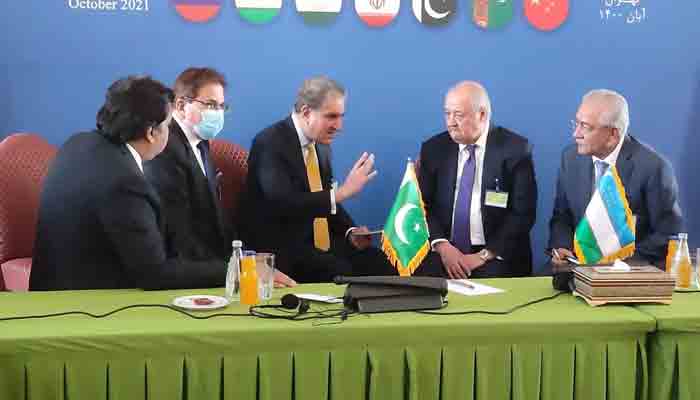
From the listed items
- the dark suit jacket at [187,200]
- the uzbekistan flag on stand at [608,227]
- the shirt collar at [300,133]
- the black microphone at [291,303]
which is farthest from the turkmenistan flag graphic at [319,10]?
the black microphone at [291,303]

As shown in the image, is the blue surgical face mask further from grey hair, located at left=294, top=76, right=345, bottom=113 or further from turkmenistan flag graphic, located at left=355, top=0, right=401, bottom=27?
turkmenistan flag graphic, located at left=355, top=0, right=401, bottom=27

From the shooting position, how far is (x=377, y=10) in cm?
427

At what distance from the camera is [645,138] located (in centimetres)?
459

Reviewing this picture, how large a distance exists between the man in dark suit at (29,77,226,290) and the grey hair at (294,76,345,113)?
3.90 ft

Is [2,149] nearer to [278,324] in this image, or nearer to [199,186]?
[199,186]

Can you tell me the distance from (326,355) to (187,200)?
1399 millimetres

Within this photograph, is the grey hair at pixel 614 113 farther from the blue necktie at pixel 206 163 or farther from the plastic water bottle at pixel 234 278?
the plastic water bottle at pixel 234 278

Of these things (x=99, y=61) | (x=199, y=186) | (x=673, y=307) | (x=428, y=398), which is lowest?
(x=428, y=398)

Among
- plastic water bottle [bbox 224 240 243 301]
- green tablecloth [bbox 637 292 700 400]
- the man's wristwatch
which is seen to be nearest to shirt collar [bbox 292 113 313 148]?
the man's wristwatch

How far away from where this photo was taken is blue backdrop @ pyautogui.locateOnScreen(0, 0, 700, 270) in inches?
162

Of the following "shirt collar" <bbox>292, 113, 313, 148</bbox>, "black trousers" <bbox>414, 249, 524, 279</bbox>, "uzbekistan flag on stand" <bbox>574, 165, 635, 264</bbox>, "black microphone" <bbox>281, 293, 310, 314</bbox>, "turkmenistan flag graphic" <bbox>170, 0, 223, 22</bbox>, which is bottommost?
"black trousers" <bbox>414, 249, 524, 279</bbox>

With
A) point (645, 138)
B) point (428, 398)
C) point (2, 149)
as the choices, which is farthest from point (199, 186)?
point (645, 138)

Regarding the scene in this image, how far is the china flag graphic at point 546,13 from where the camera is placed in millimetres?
4363

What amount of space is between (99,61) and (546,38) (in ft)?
7.75
